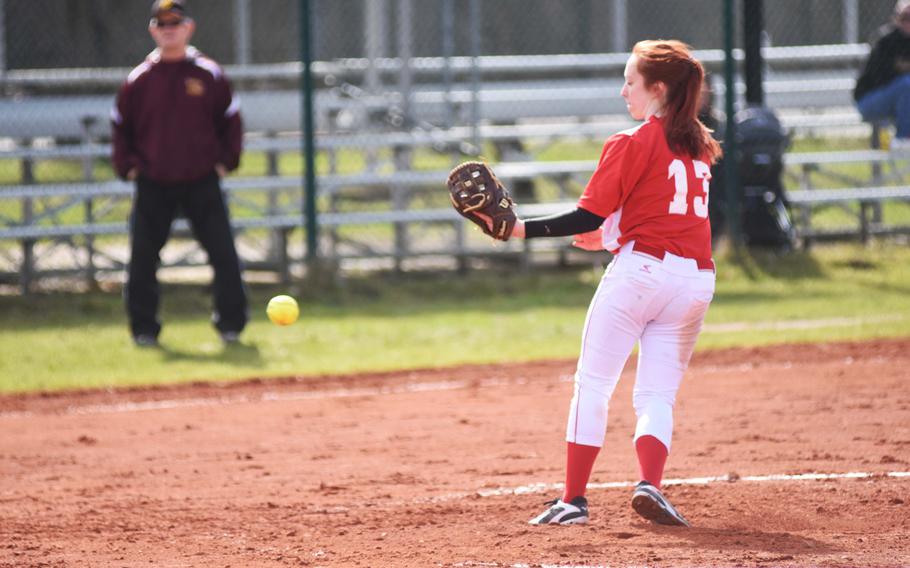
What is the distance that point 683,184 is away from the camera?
15.3ft

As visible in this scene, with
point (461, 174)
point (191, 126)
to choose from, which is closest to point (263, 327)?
point (191, 126)

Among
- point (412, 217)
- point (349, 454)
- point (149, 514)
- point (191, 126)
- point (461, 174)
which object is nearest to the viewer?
point (461, 174)

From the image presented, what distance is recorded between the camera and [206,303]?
11.2 meters

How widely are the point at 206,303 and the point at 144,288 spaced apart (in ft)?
5.97

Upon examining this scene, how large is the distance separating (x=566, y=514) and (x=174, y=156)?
17.2 feet

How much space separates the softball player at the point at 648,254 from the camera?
15.1 feet

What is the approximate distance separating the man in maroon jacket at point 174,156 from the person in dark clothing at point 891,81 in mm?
6346

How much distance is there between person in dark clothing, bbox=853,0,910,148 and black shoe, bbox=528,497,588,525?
8.69 metres

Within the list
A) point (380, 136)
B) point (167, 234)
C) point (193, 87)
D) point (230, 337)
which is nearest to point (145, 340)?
point (230, 337)

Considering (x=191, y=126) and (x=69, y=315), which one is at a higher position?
(x=191, y=126)

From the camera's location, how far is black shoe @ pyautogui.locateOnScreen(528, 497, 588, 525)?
4711 mm

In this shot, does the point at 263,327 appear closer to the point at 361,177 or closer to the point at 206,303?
the point at 206,303

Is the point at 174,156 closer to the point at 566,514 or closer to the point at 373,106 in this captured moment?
A: the point at 373,106

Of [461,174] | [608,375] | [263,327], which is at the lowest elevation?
[263,327]
